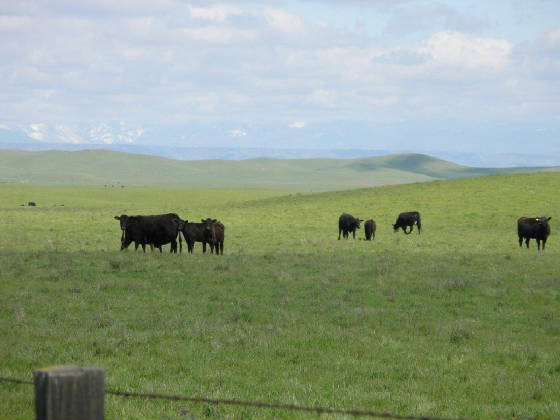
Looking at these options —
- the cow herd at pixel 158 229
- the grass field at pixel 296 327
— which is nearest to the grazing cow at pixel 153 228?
the cow herd at pixel 158 229

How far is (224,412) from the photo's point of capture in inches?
318

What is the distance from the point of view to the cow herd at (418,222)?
Answer: 3197cm

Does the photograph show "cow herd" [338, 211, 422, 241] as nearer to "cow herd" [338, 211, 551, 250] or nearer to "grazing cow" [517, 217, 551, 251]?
"cow herd" [338, 211, 551, 250]

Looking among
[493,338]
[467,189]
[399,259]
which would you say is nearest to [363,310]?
[493,338]

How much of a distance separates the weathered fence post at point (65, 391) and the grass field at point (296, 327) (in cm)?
339

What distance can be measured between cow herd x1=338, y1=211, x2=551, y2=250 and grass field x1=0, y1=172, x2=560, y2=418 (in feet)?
8.37

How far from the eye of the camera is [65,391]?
4414 mm

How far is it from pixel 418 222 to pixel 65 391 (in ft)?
128

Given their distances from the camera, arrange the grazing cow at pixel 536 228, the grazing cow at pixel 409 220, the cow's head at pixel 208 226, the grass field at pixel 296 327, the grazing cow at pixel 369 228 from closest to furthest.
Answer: the grass field at pixel 296 327
the cow's head at pixel 208 226
the grazing cow at pixel 536 228
the grazing cow at pixel 369 228
the grazing cow at pixel 409 220

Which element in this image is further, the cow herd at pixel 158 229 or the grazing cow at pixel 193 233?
the grazing cow at pixel 193 233

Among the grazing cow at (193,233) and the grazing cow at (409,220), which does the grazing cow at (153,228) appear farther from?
the grazing cow at (409,220)

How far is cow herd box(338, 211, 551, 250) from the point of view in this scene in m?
32.0

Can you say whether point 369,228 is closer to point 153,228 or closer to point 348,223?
point 348,223

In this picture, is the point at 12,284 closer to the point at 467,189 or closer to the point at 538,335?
the point at 538,335
